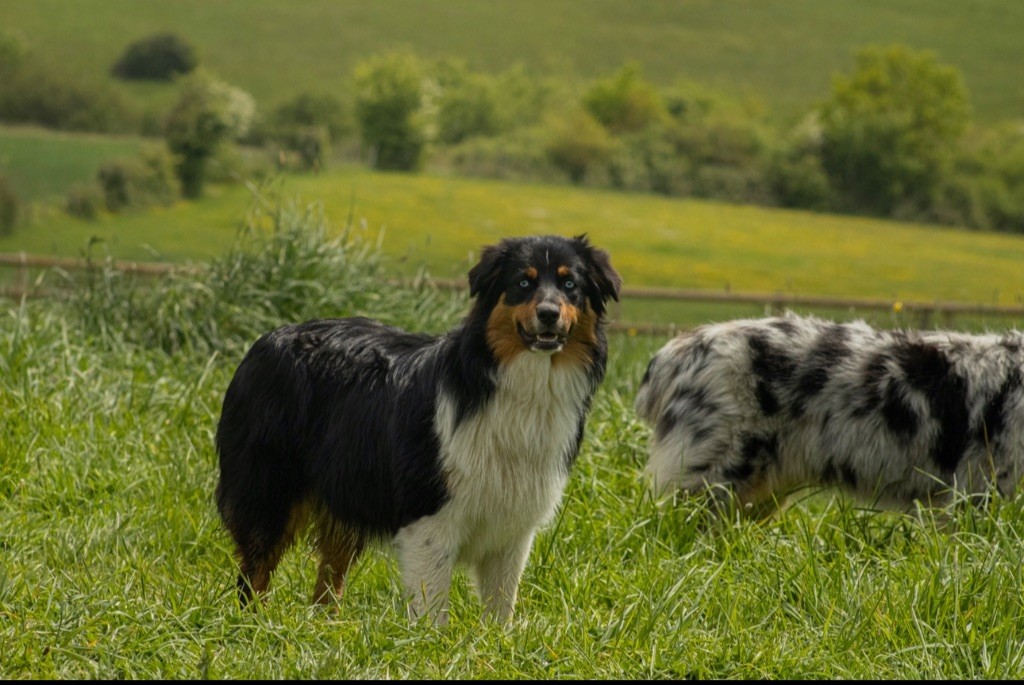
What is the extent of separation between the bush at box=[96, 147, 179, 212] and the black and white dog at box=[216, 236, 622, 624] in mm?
14246

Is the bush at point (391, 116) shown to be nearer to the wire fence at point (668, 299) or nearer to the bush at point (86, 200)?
the bush at point (86, 200)

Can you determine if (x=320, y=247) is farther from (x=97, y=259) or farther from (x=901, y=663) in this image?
(x=901, y=663)

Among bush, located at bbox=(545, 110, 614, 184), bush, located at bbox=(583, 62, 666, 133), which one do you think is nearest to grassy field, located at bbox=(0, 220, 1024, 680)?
bush, located at bbox=(545, 110, 614, 184)

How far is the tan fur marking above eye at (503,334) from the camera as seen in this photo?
4105 mm

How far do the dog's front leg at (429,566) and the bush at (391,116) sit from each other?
1837cm

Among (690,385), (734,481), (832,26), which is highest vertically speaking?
(832,26)

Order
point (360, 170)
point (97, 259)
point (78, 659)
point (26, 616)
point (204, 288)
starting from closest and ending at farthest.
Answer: point (78, 659)
point (26, 616)
point (204, 288)
point (97, 259)
point (360, 170)

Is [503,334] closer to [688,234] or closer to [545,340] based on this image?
[545,340]

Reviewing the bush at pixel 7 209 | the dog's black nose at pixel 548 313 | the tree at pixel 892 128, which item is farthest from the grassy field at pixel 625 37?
the dog's black nose at pixel 548 313

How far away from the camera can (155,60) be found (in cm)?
2372

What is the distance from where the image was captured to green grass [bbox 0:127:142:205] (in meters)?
18.5

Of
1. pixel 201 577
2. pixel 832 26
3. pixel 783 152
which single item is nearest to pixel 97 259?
A: pixel 201 577

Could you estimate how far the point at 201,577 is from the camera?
16.8ft

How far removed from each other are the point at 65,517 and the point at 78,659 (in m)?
2.31
